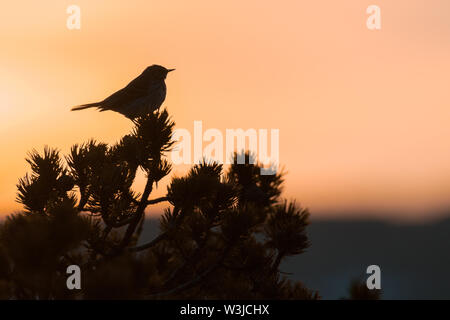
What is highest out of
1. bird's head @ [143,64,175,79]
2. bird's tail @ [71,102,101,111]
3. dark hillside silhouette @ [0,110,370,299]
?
bird's head @ [143,64,175,79]

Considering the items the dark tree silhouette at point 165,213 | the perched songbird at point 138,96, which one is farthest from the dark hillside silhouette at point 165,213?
the perched songbird at point 138,96

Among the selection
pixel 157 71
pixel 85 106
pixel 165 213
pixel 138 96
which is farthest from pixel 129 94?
pixel 165 213

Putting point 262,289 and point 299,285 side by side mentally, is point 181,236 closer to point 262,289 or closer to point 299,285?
point 262,289

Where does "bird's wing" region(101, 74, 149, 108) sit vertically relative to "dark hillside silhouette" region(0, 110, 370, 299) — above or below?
above

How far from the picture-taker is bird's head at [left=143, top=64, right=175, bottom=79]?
354 inches

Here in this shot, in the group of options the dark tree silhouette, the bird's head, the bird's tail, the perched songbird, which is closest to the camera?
the dark tree silhouette

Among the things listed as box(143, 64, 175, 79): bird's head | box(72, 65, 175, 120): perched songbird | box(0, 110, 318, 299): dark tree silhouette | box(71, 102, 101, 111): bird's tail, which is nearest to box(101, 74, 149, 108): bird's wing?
box(72, 65, 175, 120): perched songbird

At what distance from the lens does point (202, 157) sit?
16.6ft

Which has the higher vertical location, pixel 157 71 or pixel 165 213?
pixel 157 71

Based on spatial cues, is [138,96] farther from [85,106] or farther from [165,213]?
[165,213]

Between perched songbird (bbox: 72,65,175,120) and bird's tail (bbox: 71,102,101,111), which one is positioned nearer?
perched songbird (bbox: 72,65,175,120)

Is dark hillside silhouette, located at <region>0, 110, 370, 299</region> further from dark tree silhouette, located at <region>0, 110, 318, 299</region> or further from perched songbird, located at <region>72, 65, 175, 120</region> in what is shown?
perched songbird, located at <region>72, 65, 175, 120</region>

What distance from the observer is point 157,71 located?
9117 millimetres
